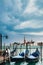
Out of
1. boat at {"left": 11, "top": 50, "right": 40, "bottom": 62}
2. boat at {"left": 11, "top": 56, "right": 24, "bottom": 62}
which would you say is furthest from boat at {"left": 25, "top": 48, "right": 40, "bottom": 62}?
boat at {"left": 11, "top": 56, "right": 24, "bottom": 62}

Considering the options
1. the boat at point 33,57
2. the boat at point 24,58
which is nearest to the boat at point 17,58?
the boat at point 24,58

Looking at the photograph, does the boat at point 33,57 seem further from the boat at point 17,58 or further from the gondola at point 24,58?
the boat at point 17,58

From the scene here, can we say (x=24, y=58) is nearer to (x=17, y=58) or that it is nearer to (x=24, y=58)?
(x=24, y=58)

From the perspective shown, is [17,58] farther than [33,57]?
No

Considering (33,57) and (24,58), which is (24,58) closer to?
(24,58)

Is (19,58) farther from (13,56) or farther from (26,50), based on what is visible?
(26,50)

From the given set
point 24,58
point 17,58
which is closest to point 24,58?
point 24,58

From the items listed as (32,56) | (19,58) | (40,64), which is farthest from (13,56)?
(40,64)

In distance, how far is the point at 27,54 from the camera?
1135cm

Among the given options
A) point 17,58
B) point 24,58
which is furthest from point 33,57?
point 17,58

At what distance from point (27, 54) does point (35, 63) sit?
0.88 metres

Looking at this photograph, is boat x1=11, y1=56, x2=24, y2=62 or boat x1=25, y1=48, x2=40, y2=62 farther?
boat x1=25, y1=48, x2=40, y2=62

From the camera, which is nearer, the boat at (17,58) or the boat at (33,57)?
the boat at (17,58)

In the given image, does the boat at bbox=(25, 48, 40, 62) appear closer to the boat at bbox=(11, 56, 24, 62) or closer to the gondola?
the gondola
